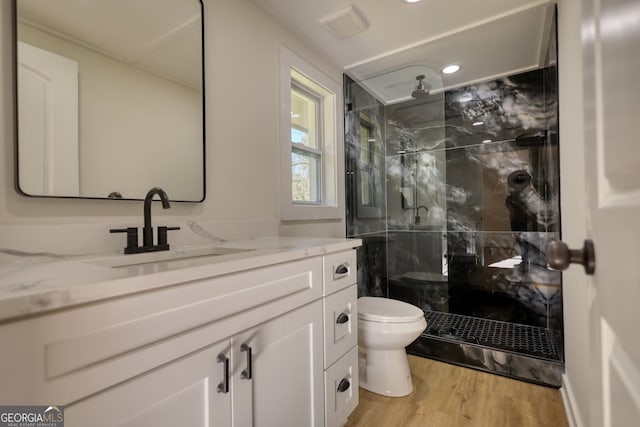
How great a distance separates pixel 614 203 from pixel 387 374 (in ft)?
5.47

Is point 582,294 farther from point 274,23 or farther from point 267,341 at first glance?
point 274,23

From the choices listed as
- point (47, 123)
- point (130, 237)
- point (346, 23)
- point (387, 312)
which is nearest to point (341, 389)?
point (387, 312)

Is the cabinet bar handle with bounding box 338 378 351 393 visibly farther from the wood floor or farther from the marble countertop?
the marble countertop

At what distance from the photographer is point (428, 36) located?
6.43 feet

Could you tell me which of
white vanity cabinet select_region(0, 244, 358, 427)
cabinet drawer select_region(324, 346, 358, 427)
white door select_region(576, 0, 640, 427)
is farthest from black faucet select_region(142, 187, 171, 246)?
white door select_region(576, 0, 640, 427)

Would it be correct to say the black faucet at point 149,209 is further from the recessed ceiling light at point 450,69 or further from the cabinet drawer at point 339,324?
the recessed ceiling light at point 450,69

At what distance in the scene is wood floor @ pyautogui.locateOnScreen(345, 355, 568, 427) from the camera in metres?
1.49

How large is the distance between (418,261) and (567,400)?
1505mm

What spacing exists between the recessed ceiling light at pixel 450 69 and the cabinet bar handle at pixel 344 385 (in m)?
2.44

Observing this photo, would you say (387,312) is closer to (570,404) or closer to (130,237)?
(570,404)

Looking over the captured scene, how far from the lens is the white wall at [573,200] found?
121cm

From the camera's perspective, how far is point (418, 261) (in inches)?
115

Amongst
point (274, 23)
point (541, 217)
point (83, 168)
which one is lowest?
point (541, 217)

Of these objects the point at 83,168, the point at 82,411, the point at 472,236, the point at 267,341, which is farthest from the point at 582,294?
the point at 83,168
